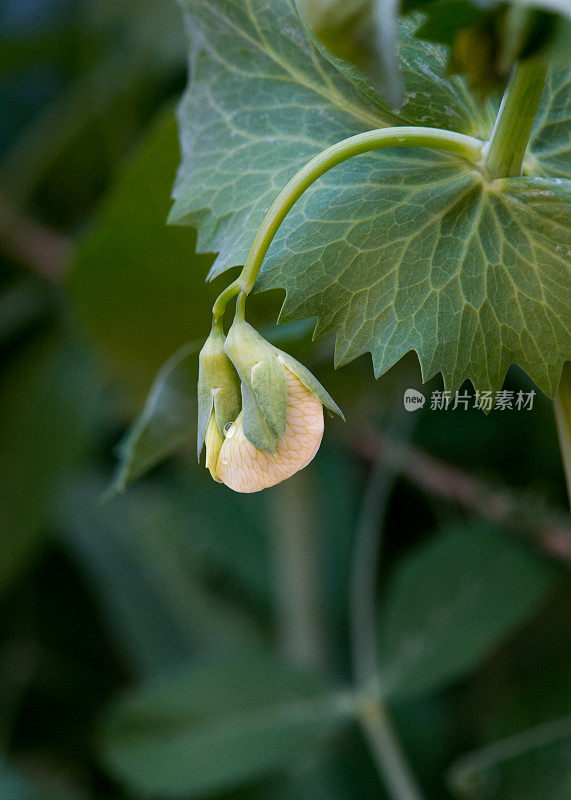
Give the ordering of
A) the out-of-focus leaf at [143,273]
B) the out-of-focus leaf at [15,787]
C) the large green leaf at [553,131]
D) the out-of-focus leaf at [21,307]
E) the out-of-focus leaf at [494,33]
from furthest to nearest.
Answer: the out-of-focus leaf at [21,307], the out-of-focus leaf at [15,787], the out-of-focus leaf at [143,273], the large green leaf at [553,131], the out-of-focus leaf at [494,33]

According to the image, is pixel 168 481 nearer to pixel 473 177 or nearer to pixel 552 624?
pixel 552 624

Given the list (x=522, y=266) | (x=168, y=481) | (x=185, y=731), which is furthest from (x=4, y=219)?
(x=522, y=266)

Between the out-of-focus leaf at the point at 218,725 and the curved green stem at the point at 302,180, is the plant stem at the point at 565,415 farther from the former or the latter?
the out-of-focus leaf at the point at 218,725

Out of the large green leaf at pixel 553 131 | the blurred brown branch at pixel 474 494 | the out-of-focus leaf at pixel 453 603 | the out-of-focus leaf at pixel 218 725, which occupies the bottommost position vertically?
the out-of-focus leaf at pixel 218 725

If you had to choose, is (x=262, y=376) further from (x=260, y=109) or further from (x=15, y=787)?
(x=15, y=787)

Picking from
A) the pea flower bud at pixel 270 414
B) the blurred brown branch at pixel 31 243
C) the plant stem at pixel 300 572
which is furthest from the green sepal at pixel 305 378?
the blurred brown branch at pixel 31 243

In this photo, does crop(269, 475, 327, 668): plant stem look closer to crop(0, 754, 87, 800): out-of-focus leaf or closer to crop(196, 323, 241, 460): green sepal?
crop(0, 754, 87, 800): out-of-focus leaf

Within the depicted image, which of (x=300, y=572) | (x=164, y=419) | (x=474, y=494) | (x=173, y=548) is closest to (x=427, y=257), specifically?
(x=164, y=419)
